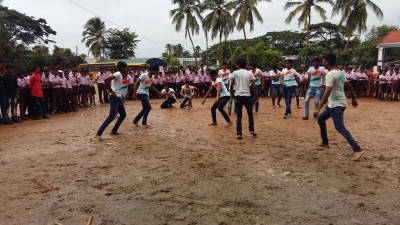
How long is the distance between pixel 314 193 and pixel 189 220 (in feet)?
5.65

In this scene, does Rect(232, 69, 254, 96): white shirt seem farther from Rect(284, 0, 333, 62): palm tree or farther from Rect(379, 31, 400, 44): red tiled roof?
Rect(379, 31, 400, 44): red tiled roof

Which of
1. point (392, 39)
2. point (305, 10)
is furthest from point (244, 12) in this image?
point (392, 39)

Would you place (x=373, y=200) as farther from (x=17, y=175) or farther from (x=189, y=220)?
(x=17, y=175)

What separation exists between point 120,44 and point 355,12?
37.5 meters

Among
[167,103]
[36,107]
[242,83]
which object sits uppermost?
[242,83]

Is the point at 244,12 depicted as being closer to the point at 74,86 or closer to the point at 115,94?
the point at 74,86

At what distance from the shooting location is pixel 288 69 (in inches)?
422

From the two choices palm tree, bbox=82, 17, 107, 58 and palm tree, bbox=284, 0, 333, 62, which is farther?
palm tree, bbox=82, 17, 107, 58

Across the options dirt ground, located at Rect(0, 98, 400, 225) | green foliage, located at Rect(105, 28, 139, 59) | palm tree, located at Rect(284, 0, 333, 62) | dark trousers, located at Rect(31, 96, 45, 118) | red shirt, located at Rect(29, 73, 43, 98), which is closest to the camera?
dirt ground, located at Rect(0, 98, 400, 225)

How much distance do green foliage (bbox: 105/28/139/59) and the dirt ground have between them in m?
47.9

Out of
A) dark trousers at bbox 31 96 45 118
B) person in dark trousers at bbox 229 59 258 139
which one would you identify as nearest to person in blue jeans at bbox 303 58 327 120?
person in dark trousers at bbox 229 59 258 139

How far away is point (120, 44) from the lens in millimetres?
55156

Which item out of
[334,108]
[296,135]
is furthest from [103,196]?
[296,135]

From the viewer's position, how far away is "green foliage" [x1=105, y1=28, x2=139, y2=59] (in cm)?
5412
